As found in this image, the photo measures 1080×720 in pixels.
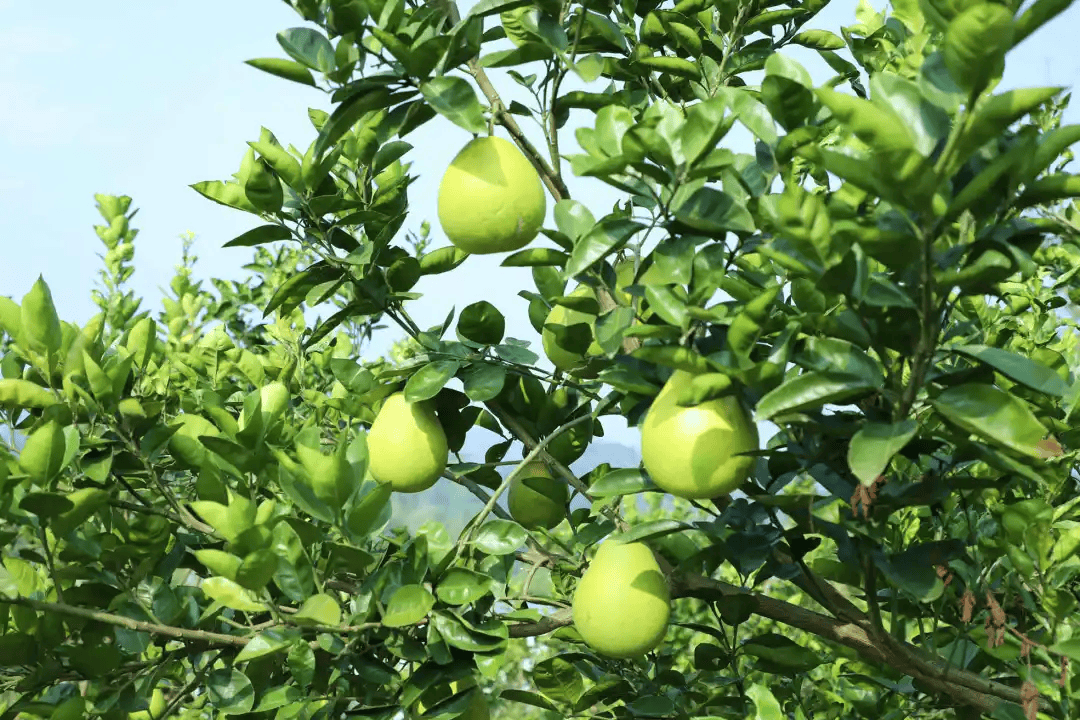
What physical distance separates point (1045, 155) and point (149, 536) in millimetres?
1826

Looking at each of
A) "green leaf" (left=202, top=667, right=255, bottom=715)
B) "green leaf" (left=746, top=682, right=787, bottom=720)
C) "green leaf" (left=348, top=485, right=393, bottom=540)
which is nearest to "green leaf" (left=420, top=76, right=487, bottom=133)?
"green leaf" (left=348, top=485, right=393, bottom=540)

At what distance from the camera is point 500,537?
1.90m

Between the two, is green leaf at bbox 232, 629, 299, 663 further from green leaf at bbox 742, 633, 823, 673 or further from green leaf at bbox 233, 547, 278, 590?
green leaf at bbox 742, 633, 823, 673

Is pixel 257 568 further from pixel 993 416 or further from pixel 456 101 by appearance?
pixel 993 416

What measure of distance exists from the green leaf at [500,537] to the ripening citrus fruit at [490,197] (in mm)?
535

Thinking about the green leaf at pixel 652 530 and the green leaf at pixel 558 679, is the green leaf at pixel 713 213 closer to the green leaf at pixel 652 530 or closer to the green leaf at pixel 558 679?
the green leaf at pixel 652 530

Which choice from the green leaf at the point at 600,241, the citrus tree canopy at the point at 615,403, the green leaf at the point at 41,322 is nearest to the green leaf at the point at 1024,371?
the citrus tree canopy at the point at 615,403

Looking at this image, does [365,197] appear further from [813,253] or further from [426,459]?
[813,253]

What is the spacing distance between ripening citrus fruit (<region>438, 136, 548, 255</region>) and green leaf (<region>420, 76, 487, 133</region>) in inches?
4.2

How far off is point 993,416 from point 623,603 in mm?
717

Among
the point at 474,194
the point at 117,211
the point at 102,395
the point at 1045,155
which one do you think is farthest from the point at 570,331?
the point at 117,211

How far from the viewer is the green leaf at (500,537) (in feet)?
6.15

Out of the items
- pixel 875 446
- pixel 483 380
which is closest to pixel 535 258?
pixel 483 380

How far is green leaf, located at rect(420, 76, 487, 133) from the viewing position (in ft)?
5.21
